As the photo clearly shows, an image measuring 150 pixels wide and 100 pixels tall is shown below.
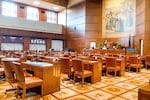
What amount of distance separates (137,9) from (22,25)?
9.57 meters

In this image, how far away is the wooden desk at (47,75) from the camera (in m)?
3.47

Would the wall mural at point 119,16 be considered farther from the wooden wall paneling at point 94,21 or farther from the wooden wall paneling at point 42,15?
the wooden wall paneling at point 42,15

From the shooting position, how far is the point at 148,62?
27.7 feet

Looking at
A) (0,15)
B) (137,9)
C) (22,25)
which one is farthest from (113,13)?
(0,15)

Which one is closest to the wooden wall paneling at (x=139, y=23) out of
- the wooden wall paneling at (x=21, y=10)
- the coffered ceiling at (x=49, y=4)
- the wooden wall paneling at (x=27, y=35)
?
the coffered ceiling at (x=49, y=4)

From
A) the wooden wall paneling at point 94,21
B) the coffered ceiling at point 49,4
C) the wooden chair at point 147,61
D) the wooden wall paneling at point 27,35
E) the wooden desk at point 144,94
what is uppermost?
the coffered ceiling at point 49,4

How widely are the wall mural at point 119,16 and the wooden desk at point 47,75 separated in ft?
30.6

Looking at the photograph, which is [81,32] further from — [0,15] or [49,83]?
[49,83]

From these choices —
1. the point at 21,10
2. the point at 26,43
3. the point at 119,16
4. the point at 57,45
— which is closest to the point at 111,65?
the point at 119,16

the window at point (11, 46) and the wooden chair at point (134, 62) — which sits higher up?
the window at point (11, 46)

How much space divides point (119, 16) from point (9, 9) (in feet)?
32.2

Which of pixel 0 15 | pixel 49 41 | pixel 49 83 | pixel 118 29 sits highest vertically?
pixel 0 15

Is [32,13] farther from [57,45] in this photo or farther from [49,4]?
[57,45]

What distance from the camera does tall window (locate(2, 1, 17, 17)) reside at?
12703mm
